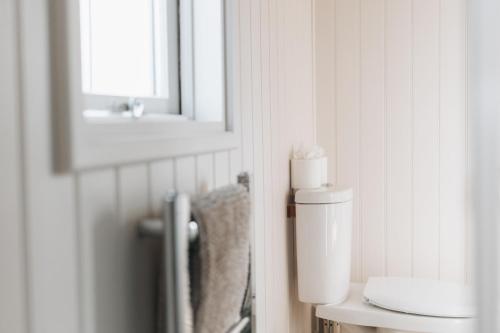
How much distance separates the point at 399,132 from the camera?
2352 mm

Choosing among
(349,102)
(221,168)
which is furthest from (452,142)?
(221,168)

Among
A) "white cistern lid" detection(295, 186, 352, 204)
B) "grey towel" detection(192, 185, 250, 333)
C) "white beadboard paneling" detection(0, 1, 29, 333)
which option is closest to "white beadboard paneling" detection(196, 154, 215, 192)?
"grey towel" detection(192, 185, 250, 333)

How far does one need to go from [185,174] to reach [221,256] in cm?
21

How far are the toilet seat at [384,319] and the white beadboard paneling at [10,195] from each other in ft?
4.80

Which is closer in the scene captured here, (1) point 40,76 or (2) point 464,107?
(1) point 40,76

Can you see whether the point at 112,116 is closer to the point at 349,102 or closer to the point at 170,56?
the point at 170,56

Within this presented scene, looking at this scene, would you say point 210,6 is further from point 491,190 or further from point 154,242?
point 491,190

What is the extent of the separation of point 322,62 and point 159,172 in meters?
1.63

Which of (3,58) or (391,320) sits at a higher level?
(3,58)

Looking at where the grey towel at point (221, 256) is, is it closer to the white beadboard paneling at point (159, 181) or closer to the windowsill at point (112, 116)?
the white beadboard paneling at point (159, 181)

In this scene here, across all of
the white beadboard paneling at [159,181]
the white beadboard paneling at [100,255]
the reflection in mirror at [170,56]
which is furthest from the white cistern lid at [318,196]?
the white beadboard paneling at [100,255]

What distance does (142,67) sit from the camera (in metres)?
1.22

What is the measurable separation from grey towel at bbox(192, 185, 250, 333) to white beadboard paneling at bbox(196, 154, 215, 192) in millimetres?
104

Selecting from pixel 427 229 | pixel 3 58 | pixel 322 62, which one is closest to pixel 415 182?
pixel 427 229
